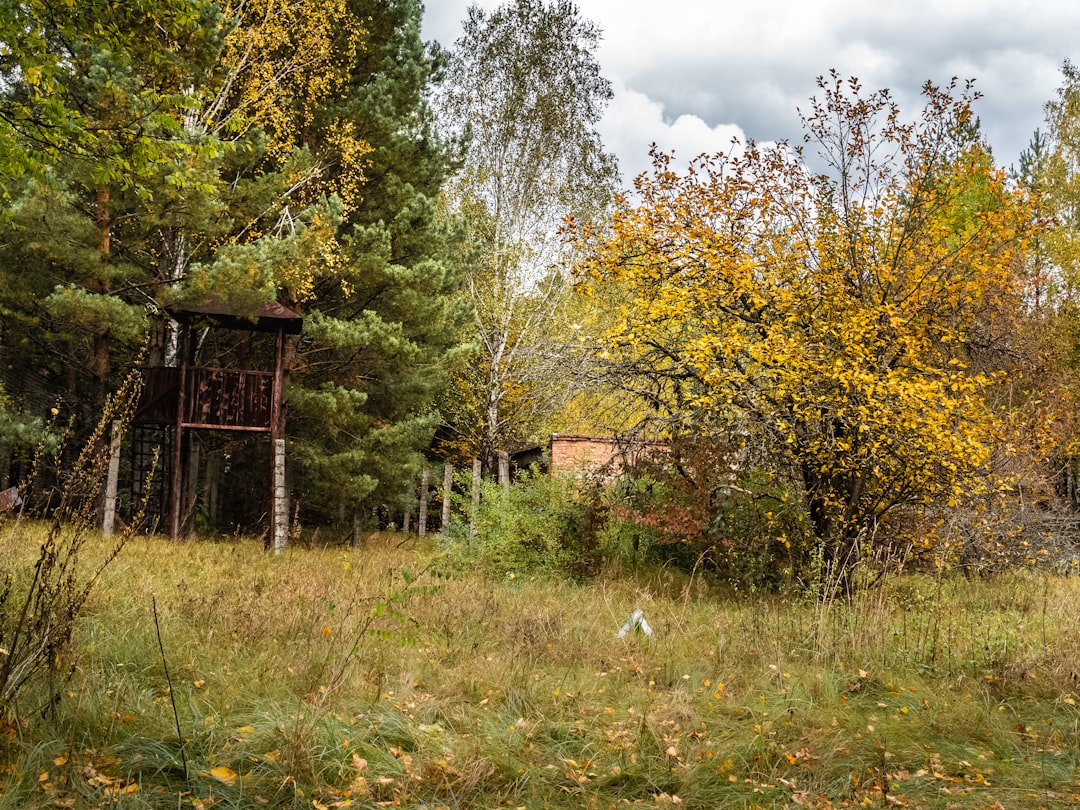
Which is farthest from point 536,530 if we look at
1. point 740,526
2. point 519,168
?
point 519,168

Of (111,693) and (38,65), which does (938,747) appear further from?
(38,65)

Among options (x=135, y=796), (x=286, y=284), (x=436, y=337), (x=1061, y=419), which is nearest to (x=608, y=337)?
(x=135, y=796)

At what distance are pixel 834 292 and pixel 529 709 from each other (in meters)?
5.36

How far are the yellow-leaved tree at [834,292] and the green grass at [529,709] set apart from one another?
4.96ft

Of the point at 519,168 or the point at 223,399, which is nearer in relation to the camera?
the point at 223,399

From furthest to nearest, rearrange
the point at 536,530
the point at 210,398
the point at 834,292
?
the point at 210,398, the point at 536,530, the point at 834,292

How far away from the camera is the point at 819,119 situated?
28.0ft

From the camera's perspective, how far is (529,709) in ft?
15.7

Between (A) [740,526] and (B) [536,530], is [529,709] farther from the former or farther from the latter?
(B) [536,530]

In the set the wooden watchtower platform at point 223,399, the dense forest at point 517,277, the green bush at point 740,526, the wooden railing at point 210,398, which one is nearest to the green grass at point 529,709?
the dense forest at point 517,277

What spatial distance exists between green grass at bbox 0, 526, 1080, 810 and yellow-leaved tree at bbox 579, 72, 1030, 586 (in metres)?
1.51

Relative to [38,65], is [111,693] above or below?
below

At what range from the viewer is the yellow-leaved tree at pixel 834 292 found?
785 centimetres

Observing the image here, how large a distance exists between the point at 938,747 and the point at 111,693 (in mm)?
4322
